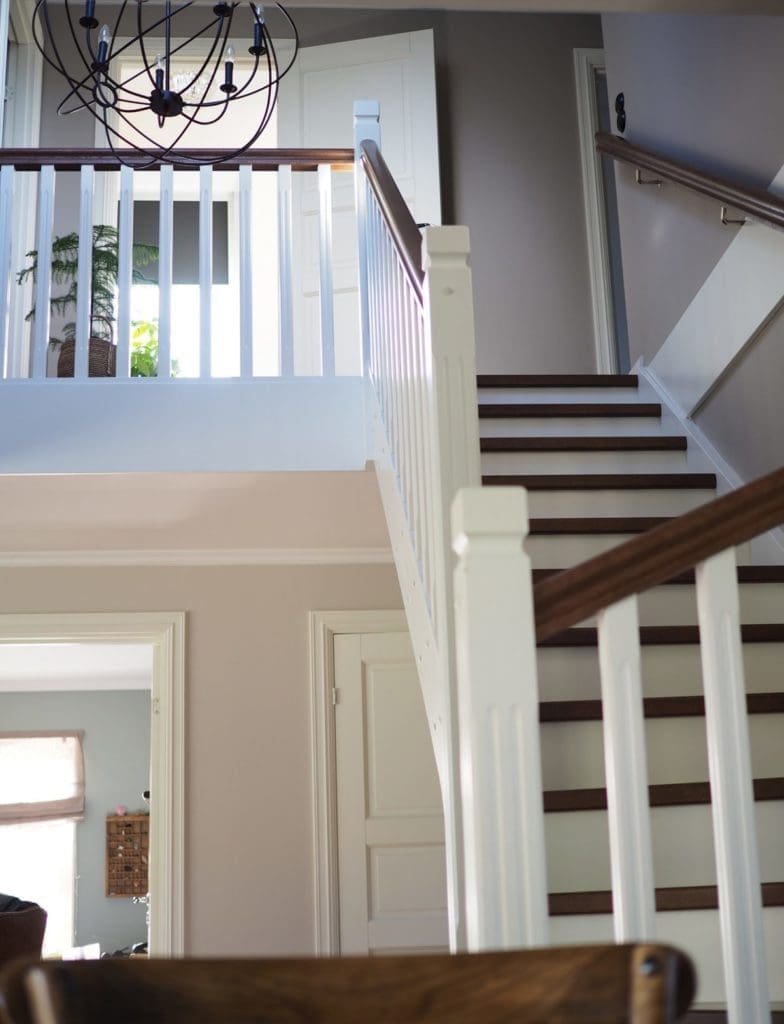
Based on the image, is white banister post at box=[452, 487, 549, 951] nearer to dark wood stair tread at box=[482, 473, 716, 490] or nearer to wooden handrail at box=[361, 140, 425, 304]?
wooden handrail at box=[361, 140, 425, 304]

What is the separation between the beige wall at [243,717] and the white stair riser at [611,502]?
1.97 m

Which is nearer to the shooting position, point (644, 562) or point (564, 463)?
point (644, 562)

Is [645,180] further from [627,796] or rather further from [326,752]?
[627,796]

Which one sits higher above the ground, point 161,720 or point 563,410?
point 563,410

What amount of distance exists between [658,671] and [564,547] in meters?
0.54

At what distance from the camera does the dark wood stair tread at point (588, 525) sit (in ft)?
10.6

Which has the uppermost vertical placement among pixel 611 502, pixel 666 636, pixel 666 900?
pixel 611 502

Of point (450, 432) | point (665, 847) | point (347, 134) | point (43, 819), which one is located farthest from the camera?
point (43, 819)

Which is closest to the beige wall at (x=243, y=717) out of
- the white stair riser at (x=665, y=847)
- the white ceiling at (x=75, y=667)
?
the white stair riser at (x=665, y=847)

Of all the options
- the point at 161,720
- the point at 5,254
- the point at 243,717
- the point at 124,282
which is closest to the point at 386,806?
the point at 243,717

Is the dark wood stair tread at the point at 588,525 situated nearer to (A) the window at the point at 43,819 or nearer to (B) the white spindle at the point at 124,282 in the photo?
(B) the white spindle at the point at 124,282

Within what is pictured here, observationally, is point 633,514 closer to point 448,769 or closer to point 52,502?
point 448,769

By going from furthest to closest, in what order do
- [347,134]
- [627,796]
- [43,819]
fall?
[43,819] < [347,134] < [627,796]

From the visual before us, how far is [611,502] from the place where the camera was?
3537mm
